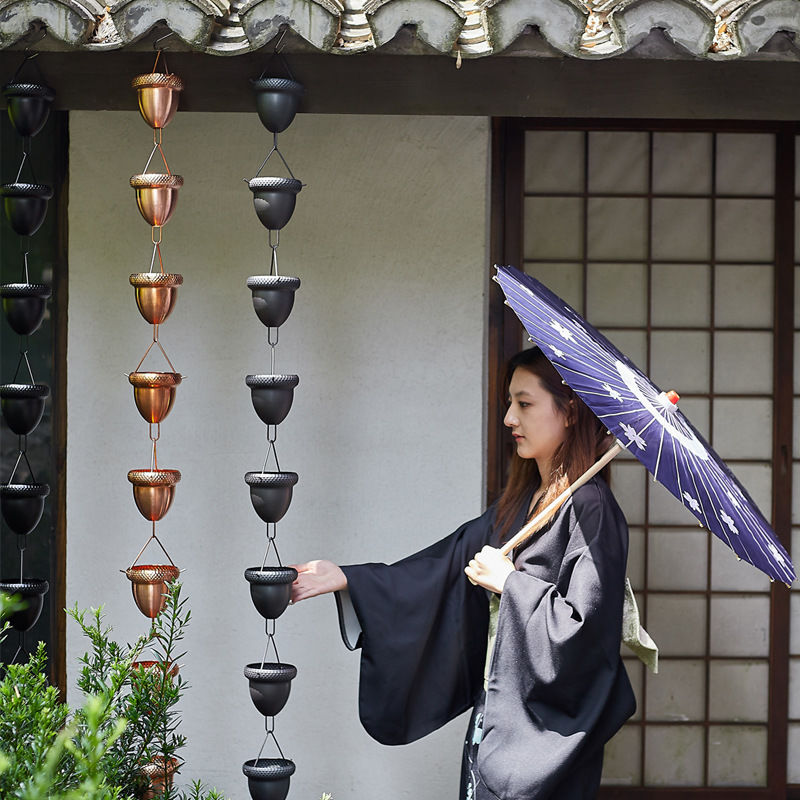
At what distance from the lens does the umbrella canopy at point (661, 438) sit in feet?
9.74

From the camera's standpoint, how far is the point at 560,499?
11.4 feet

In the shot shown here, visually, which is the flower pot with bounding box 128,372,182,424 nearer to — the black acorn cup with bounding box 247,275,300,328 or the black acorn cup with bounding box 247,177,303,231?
the black acorn cup with bounding box 247,275,300,328

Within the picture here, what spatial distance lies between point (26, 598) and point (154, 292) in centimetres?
113

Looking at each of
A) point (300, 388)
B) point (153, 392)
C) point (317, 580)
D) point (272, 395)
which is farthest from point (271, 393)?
point (300, 388)

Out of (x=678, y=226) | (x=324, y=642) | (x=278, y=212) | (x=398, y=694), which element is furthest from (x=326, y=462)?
(x=678, y=226)

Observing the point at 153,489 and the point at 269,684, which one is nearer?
the point at 269,684

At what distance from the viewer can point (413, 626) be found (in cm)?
386

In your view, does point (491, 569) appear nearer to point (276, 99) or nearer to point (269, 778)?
point (269, 778)

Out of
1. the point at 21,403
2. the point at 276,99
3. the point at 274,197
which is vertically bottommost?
the point at 21,403

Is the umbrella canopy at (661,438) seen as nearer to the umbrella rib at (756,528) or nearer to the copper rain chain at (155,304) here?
the umbrella rib at (756,528)

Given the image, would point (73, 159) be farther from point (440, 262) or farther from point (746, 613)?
point (746, 613)

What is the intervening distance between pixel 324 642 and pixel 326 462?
0.73 metres

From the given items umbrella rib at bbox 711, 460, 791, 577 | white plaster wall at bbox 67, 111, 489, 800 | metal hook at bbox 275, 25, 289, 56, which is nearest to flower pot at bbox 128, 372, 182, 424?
white plaster wall at bbox 67, 111, 489, 800

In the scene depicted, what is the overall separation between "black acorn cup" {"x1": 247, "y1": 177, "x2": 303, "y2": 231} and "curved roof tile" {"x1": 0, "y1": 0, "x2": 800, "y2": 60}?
0.40 metres
